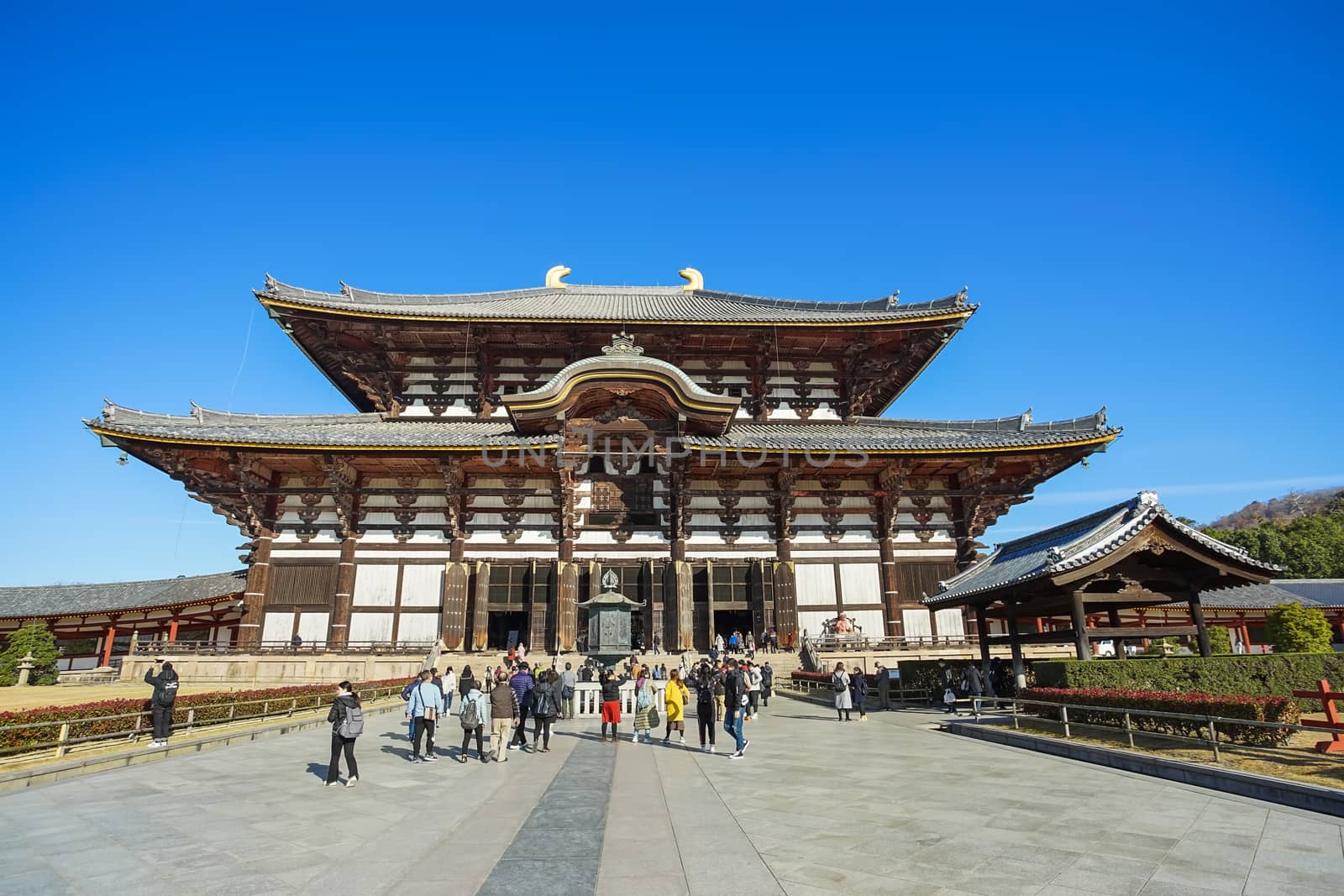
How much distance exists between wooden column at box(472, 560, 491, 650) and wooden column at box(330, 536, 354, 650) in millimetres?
4916

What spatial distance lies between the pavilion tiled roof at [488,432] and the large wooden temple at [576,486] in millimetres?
144

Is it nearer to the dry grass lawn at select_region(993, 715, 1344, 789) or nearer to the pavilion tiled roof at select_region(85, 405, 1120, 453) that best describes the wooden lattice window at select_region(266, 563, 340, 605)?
the pavilion tiled roof at select_region(85, 405, 1120, 453)

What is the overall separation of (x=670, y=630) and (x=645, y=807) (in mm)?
18396

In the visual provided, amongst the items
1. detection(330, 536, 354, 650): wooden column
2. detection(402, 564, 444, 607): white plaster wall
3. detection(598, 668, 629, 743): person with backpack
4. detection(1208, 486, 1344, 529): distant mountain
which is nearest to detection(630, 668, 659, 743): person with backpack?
detection(598, 668, 629, 743): person with backpack

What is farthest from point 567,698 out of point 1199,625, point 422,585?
point 1199,625

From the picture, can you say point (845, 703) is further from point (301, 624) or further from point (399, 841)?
point (301, 624)

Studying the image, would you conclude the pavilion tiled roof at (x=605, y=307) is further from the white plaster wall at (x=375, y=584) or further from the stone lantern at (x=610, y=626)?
the stone lantern at (x=610, y=626)

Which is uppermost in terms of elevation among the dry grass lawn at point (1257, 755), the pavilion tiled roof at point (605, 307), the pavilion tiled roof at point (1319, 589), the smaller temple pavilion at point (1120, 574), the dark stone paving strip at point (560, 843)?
the pavilion tiled roof at point (605, 307)

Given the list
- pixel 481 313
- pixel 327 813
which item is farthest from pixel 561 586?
pixel 327 813

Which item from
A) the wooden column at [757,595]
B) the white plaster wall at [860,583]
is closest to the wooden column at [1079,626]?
the white plaster wall at [860,583]

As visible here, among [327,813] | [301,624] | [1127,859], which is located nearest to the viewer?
[1127,859]

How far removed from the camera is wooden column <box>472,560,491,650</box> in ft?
86.1

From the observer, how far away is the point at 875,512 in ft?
95.4

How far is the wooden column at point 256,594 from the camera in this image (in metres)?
25.7
